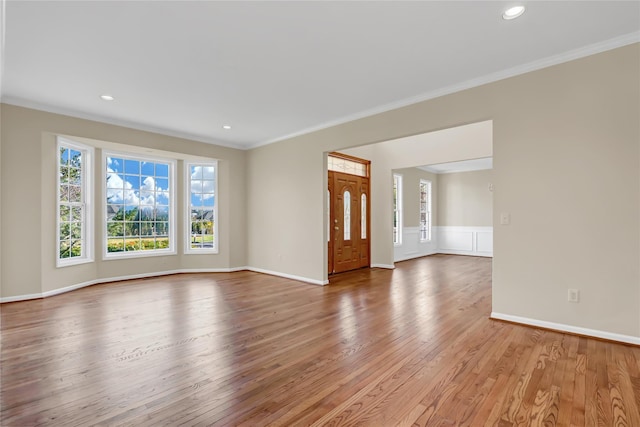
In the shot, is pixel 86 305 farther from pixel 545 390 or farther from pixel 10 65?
pixel 545 390

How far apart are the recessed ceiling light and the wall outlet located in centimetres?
265

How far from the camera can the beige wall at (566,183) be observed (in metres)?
2.86

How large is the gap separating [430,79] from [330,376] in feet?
11.1

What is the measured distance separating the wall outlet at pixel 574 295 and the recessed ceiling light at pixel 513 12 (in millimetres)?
2653

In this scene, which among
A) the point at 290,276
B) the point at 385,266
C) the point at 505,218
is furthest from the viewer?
the point at 385,266

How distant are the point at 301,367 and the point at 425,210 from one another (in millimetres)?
8668

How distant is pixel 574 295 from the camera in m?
3.09

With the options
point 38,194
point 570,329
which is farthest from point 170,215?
point 570,329

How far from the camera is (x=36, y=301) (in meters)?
4.39

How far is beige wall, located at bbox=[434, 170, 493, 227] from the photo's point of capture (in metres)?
9.66

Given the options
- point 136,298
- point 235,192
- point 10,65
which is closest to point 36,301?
point 136,298

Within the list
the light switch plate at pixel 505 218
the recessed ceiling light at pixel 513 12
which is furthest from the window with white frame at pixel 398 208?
the recessed ceiling light at pixel 513 12

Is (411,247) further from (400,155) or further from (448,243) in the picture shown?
(400,155)

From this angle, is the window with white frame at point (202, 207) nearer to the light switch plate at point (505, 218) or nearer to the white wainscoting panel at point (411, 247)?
the white wainscoting panel at point (411, 247)
